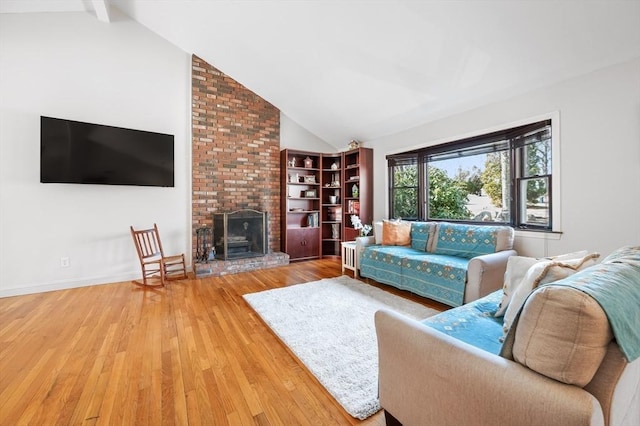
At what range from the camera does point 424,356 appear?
1.12 meters

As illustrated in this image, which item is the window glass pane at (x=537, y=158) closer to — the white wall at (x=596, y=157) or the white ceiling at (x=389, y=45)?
the white wall at (x=596, y=157)

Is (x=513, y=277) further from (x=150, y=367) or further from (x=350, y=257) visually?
(x=350, y=257)

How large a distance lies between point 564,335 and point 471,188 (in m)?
3.40

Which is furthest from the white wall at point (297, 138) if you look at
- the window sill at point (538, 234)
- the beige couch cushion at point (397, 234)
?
the window sill at point (538, 234)

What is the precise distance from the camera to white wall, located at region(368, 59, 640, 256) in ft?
7.73

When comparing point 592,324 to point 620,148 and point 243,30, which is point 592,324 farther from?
point 243,30

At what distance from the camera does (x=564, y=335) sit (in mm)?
811

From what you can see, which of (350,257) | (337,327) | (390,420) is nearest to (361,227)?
(350,257)

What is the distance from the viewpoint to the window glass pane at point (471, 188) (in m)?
3.46

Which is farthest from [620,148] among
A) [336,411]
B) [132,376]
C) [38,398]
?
[38,398]

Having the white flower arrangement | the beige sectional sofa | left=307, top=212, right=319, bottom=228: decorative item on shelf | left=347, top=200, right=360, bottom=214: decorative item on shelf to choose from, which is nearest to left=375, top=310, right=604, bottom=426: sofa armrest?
the beige sectional sofa

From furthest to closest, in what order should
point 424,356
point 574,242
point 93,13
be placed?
1. point 93,13
2. point 574,242
3. point 424,356

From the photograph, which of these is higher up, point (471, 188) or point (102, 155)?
point (102, 155)

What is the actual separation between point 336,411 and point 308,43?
381 centimetres
